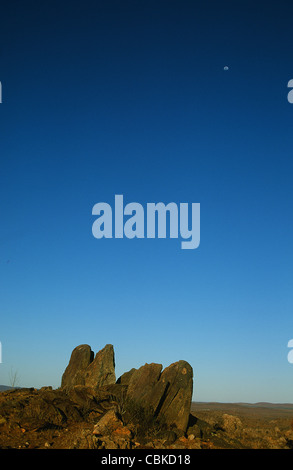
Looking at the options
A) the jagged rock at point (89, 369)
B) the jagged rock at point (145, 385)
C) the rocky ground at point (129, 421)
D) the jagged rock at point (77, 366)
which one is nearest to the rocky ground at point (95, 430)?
the rocky ground at point (129, 421)

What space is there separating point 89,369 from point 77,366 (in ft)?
5.49

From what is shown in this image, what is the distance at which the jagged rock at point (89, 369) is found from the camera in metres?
32.0

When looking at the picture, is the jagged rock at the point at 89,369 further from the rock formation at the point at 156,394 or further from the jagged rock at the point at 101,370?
the rock formation at the point at 156,394

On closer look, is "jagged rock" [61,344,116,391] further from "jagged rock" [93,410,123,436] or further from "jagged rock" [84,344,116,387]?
"jagged rock" [93,410,123,436]

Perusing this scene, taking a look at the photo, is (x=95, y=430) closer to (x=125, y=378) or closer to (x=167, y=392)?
(x=167, y=392)

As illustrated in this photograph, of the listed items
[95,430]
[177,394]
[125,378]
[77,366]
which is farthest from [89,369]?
[95,430]

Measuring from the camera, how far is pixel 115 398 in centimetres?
2622

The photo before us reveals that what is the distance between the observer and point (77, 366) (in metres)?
34.1

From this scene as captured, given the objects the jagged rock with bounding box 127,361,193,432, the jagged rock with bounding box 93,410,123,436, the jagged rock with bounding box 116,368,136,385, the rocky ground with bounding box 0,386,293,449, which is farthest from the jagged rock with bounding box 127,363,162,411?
the jagged rock with bounding box 116,368,136,385

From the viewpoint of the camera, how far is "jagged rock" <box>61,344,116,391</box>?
32.0 meters
